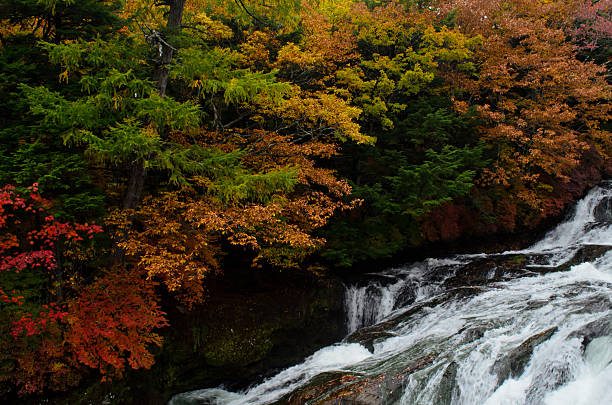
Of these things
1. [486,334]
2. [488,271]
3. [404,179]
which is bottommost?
[486,334]

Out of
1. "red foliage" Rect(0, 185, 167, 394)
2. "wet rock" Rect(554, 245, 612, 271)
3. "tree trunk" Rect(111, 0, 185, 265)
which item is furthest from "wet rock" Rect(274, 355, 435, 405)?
"wet rock" Rect(554, 245, 612, 271)

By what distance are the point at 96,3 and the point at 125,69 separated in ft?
5.65

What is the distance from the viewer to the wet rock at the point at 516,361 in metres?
5.81

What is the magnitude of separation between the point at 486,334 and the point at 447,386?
1.80 metres

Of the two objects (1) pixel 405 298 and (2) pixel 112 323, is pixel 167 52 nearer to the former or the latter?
(2) pixel 112 323

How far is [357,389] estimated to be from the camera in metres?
5.98

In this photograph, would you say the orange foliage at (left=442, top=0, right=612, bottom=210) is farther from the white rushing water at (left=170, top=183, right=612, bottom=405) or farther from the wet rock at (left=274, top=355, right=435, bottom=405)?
the wet rock at (left=274, top=355, right=435, bottom=405)

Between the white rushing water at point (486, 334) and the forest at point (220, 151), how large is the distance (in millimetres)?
1639

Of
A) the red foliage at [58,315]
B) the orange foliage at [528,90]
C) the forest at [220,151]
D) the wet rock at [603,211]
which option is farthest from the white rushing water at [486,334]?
the orange foliage at [528,90]

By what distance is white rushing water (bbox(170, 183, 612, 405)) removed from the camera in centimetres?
550

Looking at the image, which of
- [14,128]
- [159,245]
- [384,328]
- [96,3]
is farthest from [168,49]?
[384,328]

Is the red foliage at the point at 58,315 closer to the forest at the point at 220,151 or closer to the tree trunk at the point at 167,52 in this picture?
the forest at the point at 220,151

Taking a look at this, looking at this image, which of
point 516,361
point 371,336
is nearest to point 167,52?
point 371,336

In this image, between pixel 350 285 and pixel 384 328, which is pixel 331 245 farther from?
pixel 384 328
